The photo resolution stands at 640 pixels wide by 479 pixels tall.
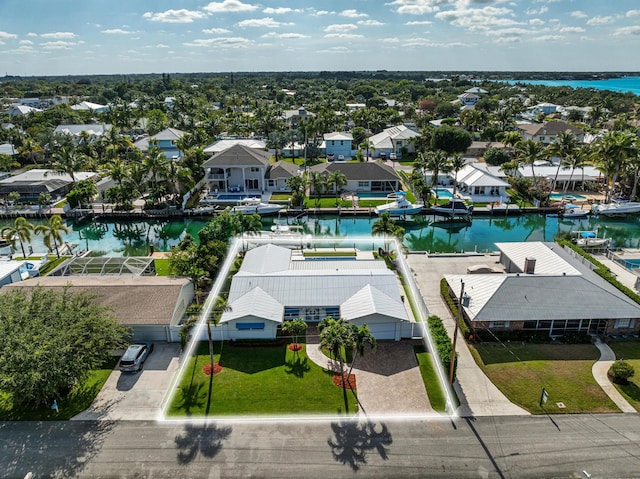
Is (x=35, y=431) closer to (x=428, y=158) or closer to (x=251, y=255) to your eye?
(x=251, y=255)

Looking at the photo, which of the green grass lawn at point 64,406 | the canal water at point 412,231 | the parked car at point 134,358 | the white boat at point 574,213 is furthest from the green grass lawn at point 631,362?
the white boat at point 574,213

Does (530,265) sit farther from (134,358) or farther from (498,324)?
(134,358)

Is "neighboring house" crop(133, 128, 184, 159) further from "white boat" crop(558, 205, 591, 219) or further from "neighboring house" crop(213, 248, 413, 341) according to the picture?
"white boat" crop(558, 205, 591, 219)

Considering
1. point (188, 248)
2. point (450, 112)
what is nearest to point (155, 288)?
point (188, 248)

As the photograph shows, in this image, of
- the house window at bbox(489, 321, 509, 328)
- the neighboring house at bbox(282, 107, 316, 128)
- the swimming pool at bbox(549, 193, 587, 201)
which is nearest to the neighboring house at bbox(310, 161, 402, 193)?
the swimming pool at bbox(549, 193, 587, 201)

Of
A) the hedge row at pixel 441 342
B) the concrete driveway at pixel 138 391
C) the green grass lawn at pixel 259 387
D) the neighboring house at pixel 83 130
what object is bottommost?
the concrete driveway at pixel 138 391

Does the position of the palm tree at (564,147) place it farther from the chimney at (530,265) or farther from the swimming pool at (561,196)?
the chimney at (530,265)
